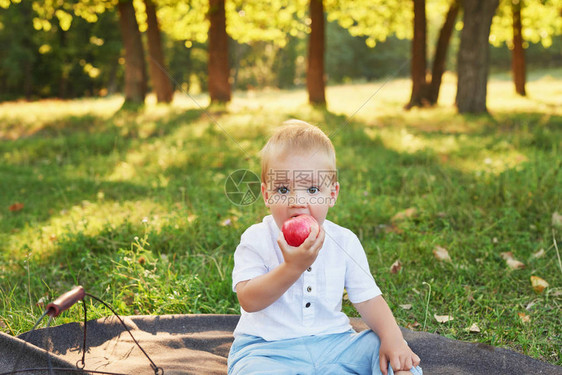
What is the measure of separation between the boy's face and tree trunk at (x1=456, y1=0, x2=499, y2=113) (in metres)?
9.25

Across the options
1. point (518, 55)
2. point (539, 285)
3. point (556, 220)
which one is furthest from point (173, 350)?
point (518, 55)

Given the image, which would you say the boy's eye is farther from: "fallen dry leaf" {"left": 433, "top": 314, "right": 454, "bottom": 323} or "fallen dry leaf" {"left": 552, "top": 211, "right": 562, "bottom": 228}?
"fallen dry leaf" {"left": 552, "top": 211, "right": 562, "bottom": 228}

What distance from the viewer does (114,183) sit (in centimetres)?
570

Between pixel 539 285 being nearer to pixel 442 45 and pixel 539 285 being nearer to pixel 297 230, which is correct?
pixel 297 230

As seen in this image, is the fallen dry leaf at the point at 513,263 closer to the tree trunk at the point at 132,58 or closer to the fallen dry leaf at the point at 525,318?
the fallen dry leaf at the point at 525,318

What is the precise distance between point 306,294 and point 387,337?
0.40m

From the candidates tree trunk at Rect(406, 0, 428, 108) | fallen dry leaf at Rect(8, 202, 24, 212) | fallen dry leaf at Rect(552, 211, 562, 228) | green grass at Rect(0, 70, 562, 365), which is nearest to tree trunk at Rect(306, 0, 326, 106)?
tree trunk at Rect(406, 0, 428, 108)

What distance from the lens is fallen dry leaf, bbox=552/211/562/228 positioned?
388 cm

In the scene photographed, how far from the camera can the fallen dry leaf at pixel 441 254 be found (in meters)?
3.56

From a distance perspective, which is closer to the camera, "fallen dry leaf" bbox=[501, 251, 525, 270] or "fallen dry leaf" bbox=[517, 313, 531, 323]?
"fallen dry leaf" bbox=[517, 313, 531, 323]

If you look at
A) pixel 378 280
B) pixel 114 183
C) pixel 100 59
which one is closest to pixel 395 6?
pixel 114 183

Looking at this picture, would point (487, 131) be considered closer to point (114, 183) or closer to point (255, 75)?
point (114, 183)

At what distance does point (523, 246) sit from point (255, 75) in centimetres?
4869

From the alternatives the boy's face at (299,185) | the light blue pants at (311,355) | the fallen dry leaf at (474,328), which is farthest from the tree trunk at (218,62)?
the light blue pants at (311,355)
